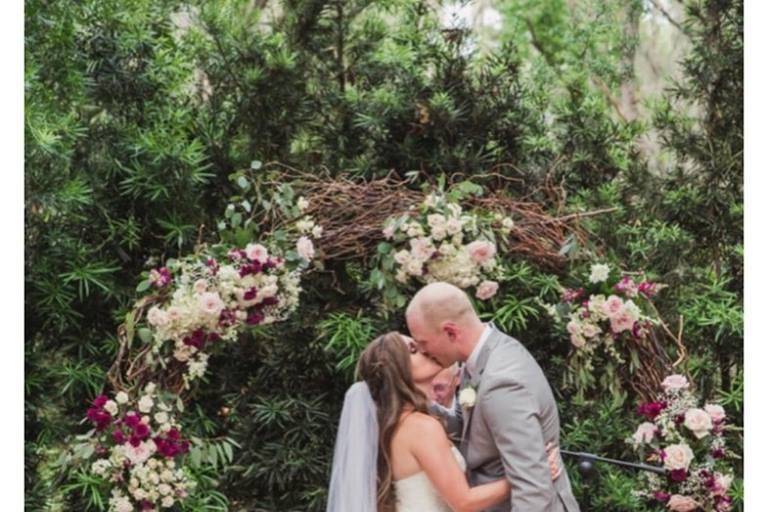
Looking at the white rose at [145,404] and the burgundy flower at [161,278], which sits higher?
the burgundy flower at [161,278]

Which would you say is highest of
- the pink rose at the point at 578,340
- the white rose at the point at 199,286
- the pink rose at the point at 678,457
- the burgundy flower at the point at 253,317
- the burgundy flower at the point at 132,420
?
the white rose at the point at 199,286

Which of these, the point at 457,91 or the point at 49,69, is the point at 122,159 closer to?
the point at 49,69

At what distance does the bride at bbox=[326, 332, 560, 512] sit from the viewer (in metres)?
4.28

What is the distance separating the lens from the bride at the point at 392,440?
428 centimetres

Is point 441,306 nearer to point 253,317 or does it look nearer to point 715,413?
point 253,317

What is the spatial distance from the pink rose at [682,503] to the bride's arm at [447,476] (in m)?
1.01

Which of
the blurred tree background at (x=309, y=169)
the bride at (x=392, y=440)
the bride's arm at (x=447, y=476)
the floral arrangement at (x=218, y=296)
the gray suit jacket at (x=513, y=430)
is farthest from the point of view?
the blurred tree background at (x=309, y=169)

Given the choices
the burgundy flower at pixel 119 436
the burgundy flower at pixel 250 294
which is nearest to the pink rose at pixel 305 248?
the burgundy flower at pixel 250 294

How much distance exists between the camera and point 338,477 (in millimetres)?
4426

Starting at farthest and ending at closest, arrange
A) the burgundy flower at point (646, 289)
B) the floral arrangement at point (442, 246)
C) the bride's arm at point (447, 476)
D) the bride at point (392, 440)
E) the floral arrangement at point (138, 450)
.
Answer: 1. the burgundy flower at point (646, 289)
2. the floral arrangement at point (442, 246)
3. the floral arrangement at point (138, 450)
4. the bride at point (392, 440)
5. the bride's arm at point (447, 476)

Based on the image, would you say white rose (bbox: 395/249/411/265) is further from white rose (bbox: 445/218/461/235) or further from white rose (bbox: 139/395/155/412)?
white rose (bbox: 139/395/155/412)

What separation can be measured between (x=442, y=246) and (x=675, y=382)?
1170 mm

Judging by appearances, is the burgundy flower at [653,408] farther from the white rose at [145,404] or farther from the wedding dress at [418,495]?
the white rose at [145,404]

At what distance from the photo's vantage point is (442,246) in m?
4.83
